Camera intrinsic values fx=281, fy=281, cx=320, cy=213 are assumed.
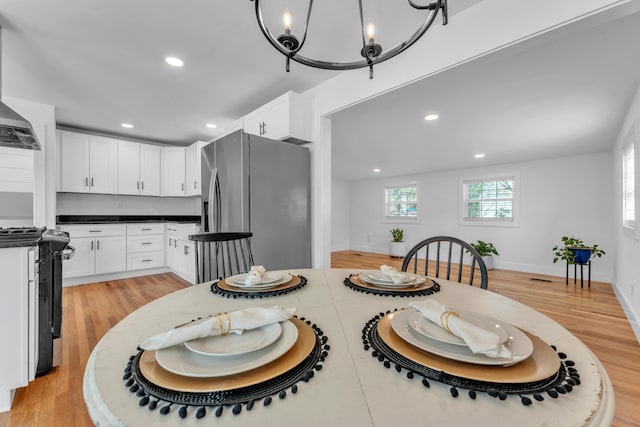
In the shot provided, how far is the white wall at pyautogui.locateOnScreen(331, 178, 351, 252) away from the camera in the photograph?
26.4ft

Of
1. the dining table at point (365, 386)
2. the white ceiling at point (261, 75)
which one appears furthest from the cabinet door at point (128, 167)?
the dining table at point (365, 386)

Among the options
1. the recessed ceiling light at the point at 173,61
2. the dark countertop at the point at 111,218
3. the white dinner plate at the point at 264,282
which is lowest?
the white dinner plate at the point at 264,282

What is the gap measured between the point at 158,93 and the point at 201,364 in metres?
3.34

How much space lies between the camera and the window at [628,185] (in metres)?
2.94

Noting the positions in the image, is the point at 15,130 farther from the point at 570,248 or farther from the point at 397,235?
the point at 397,235

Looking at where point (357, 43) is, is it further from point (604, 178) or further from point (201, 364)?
point (604, 178)

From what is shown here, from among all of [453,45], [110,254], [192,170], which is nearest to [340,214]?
[192,170]

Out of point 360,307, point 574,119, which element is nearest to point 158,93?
point 360,307

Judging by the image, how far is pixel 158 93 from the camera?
3.05m

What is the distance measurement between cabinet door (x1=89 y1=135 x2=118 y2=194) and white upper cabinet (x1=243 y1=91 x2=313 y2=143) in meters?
2.93

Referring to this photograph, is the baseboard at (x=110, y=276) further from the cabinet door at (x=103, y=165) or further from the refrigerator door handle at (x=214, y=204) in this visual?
the refrigerator door handle at (x=214, y=204)

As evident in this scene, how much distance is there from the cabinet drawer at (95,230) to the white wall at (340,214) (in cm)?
501

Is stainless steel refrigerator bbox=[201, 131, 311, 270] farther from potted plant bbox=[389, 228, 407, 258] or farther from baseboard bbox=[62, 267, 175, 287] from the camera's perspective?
potted plant bbox=[389, 228, 407, 258]

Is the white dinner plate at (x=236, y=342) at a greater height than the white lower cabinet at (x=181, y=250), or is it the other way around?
the white dinner plate at (x=236, y=342)
